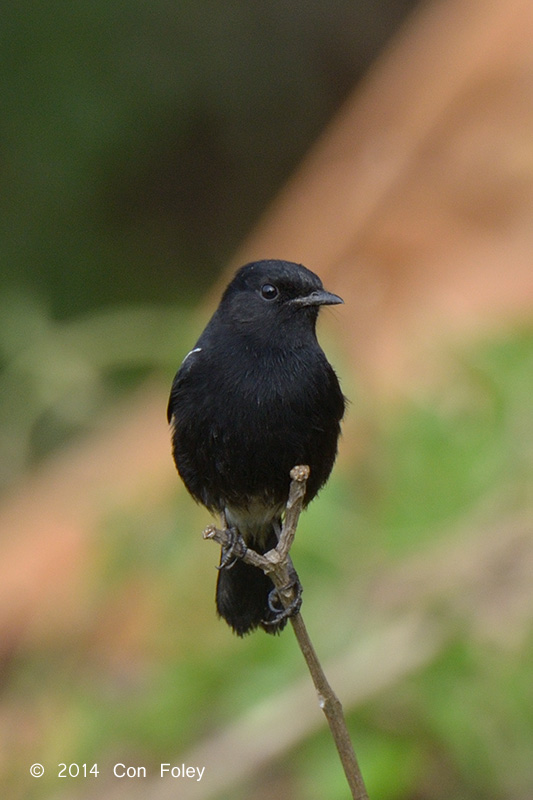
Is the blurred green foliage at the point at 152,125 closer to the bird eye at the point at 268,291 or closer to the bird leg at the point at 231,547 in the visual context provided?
the bird eye at the point at 268,291

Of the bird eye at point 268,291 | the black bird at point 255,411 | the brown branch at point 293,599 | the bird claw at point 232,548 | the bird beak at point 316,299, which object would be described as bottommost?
the brown branch at point 293,599

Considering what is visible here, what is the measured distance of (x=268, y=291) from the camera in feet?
9.71

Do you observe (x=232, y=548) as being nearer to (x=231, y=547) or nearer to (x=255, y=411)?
(x=231, y=547)

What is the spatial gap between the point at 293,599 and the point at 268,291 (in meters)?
1.15

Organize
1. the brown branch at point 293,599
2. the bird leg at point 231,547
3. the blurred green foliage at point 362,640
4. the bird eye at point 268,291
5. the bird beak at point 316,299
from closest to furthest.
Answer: the brown branch at point 293,599 → the bird leg at point 231,547 → the bird beak at point 316,299 → the bird eye at point 268,291 → the blurred green foliage at point 362,640

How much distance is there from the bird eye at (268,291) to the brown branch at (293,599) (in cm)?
87

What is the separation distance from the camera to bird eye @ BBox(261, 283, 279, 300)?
2.95 meters

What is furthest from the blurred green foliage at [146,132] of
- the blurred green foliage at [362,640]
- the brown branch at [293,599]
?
the brown branch at [293,599]

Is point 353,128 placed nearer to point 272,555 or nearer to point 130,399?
point 130,399

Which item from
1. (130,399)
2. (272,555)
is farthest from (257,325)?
(130,399)

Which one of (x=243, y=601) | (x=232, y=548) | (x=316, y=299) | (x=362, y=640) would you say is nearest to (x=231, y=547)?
(x=232, y=548)

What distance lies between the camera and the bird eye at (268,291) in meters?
2.95

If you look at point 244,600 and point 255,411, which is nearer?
point 255,411

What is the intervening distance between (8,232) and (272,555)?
21.0ft
